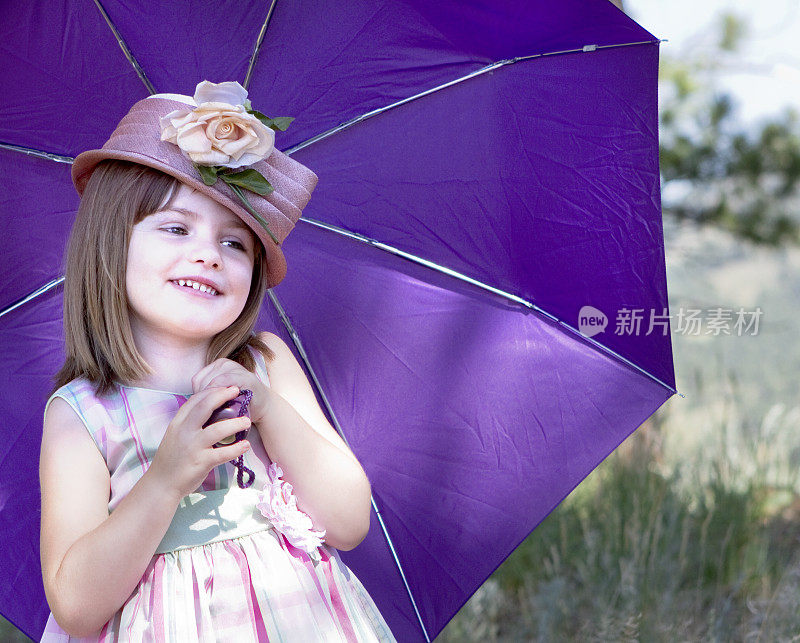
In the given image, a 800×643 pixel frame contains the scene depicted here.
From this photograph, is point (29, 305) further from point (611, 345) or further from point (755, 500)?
point (755, 500)

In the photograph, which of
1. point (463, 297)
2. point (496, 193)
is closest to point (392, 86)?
point (496, 193)

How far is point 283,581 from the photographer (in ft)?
6.11

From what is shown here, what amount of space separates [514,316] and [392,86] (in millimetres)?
666

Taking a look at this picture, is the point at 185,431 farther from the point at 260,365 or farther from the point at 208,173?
the point at 208,173

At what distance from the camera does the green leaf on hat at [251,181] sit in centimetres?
191

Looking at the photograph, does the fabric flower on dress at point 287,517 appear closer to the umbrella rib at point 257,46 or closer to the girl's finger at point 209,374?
the girl's finger at point 209,374

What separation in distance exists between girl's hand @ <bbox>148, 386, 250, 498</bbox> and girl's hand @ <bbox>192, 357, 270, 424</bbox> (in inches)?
2.9

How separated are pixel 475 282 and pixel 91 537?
3.69 ft

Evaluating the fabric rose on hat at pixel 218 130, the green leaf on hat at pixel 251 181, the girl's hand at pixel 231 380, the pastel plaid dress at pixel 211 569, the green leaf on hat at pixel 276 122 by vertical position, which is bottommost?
the pastel plaid dress at pixel 211 569

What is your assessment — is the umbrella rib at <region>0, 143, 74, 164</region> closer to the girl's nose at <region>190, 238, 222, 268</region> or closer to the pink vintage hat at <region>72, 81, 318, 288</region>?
the pink vintage hat at <region>72, 81, 318, 288</region>

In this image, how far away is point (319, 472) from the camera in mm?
2025

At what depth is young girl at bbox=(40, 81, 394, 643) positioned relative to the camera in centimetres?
173

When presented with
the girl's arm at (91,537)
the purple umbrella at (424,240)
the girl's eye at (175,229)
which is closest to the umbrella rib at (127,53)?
the purple umbrella at (424,240)

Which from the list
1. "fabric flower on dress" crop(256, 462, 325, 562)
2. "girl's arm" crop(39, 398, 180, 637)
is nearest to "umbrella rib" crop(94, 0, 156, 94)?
"girl's arm" crop(39, 398, 180, 637)
